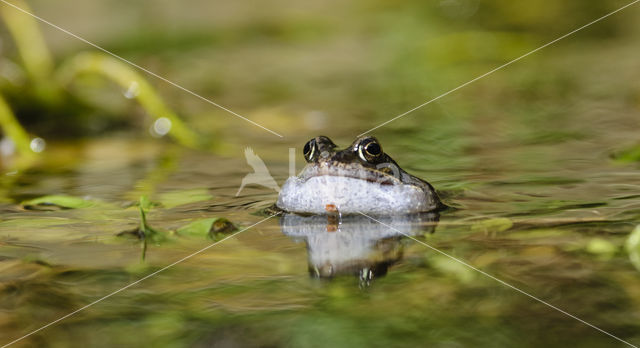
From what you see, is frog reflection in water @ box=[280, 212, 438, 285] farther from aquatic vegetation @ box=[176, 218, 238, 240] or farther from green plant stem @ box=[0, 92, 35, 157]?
green plant stem @ box=[0, 92, 35, 157]

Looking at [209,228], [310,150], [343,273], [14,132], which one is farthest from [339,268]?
[14,132]

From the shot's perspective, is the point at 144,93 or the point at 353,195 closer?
the point at 353,195

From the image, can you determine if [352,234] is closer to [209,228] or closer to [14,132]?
[209,228]

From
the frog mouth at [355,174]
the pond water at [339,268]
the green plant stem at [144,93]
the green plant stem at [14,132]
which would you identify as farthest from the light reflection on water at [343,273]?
the green plant stem at [14,132]

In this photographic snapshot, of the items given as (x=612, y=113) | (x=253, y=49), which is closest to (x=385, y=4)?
(x=253, y=49)

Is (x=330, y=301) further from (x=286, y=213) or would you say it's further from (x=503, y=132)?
(x=503, y=132)

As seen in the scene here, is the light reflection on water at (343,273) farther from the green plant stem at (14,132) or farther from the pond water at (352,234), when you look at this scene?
the green plant stem at (14,132)

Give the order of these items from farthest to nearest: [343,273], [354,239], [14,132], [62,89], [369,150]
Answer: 1. [62,89]
2. [14,132]
3. [369,150]
4. [354,239]
5. [343,273]
